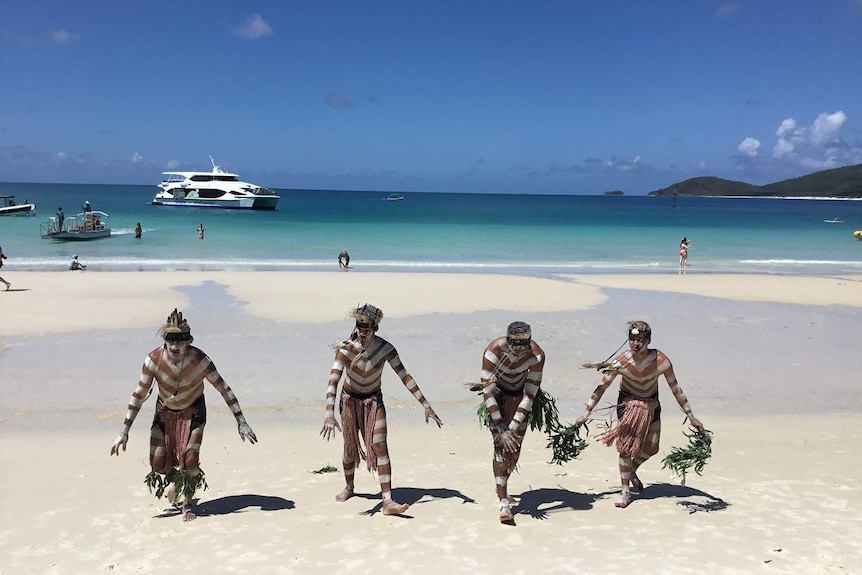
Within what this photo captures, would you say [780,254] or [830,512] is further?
[780,254]

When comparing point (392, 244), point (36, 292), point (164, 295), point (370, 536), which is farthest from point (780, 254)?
point (370, 536)

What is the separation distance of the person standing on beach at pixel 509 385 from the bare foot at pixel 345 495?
1358 millimetres

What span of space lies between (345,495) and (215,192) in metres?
71.5

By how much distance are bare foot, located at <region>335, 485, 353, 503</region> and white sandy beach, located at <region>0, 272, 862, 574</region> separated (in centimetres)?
9

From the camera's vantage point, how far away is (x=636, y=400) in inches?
226

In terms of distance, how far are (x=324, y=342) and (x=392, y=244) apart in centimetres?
3121

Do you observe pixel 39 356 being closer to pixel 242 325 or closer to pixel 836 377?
pixel 242 325

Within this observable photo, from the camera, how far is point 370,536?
5094mm

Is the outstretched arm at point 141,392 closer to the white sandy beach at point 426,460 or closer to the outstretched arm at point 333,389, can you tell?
the white sandy beach at point 426,460

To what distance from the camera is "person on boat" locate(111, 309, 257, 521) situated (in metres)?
5.23

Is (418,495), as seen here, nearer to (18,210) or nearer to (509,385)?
(509,385)

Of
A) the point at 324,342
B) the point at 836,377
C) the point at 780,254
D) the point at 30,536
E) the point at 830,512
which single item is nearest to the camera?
the point at 30,536

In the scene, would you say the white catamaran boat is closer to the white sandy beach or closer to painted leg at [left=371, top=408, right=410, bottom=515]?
the white sandy beach

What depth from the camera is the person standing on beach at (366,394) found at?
17.7 feet
